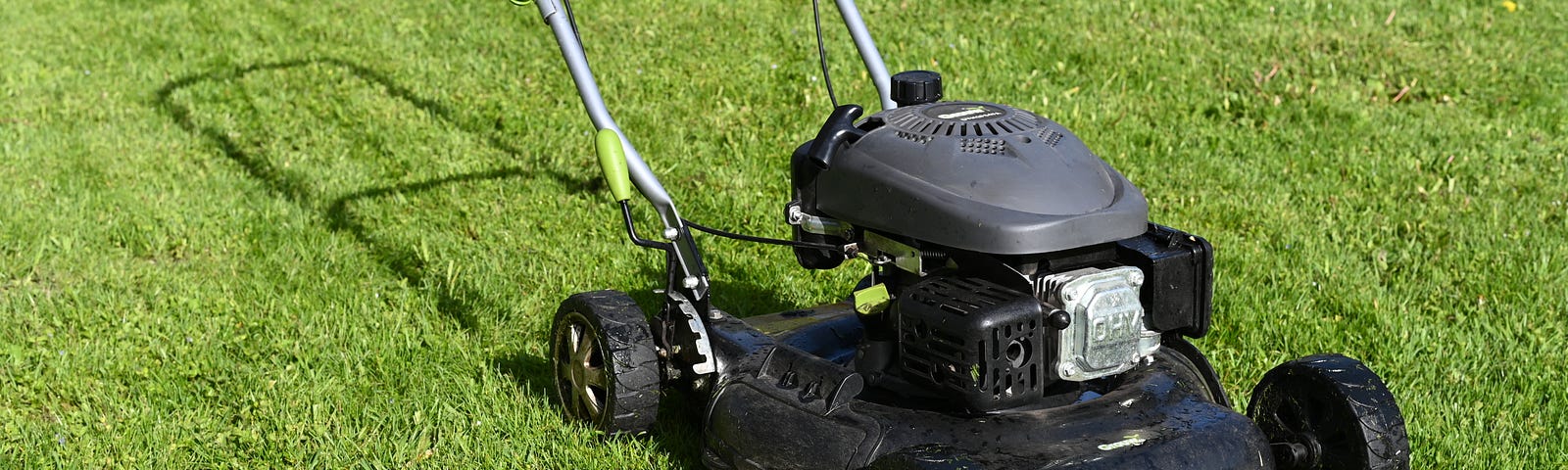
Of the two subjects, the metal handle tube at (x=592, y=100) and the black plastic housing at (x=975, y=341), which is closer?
the black plastic housing at (x=975, y=341)

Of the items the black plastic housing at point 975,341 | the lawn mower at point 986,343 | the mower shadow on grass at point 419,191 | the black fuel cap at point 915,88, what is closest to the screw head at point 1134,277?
the lawn mower at point 986,343

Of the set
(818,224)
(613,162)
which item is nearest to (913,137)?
(818,224)

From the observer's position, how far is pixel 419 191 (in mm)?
5035

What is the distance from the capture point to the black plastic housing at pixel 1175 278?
2672mm

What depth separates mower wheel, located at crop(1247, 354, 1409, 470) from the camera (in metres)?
2.71

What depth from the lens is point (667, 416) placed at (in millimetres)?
3471

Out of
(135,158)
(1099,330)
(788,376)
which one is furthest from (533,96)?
(1099,330)

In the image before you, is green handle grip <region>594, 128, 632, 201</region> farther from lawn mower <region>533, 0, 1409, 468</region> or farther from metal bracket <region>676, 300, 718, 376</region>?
metal bracket <region>676, 300, 718, 376</region>

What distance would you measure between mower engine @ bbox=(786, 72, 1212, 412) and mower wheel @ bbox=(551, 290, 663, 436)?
53cm

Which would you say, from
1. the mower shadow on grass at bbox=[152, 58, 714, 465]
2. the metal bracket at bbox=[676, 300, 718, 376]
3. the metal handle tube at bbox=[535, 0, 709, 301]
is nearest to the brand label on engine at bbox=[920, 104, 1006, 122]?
the metal handle tube at bbox=[535, 0, 709, 301]

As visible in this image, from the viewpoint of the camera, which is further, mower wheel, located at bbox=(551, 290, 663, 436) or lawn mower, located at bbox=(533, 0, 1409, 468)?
mower wheel, located at bbox=(551, 290, 663, 436)

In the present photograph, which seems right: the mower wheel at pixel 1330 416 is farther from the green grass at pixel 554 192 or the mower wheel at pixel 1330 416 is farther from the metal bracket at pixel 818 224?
the metal bracket at pixel 818 224

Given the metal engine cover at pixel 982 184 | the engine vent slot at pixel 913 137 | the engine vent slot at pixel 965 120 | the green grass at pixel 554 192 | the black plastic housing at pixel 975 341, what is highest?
the engine vent slot at pixel 965 120

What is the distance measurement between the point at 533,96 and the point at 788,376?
3234 millimetres
